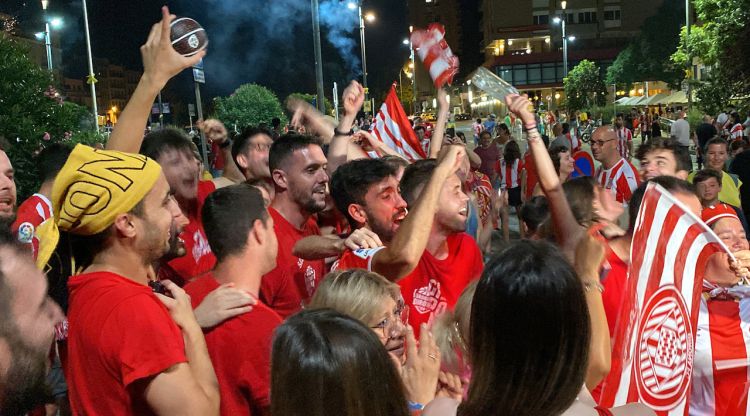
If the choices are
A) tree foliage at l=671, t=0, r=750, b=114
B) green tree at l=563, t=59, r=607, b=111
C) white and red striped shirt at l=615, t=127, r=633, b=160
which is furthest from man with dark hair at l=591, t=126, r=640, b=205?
green tree at l=563, t=59, r=607, b=111

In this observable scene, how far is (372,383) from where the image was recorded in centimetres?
200

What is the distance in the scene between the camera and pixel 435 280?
4.07 meters

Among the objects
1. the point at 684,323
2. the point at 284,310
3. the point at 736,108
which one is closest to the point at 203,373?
the point at 284,310

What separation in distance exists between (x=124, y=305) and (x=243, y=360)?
0.56 m

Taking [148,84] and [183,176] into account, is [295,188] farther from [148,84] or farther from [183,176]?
[148,84]

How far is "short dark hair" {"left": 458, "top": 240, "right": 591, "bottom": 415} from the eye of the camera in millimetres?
1934

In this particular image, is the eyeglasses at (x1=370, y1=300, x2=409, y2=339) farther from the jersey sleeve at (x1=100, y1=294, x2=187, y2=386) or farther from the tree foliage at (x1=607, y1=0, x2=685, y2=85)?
the tree foliage at (x1=607, y1=0, x2=685, y2=85)

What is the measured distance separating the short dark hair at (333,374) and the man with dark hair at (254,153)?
4190 millimetres

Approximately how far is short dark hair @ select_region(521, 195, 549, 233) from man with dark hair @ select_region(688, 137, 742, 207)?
277cm

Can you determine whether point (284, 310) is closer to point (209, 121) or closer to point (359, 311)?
point (359, 311)

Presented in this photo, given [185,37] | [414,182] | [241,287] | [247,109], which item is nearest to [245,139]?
[414,182]

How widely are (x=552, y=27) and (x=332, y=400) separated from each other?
109137mm

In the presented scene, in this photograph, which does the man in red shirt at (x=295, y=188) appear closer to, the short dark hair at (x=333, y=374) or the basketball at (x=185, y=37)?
the basketball at (x=185, y=37)

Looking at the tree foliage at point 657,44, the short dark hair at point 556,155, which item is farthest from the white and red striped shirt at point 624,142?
the tree foliage at point 657,44
